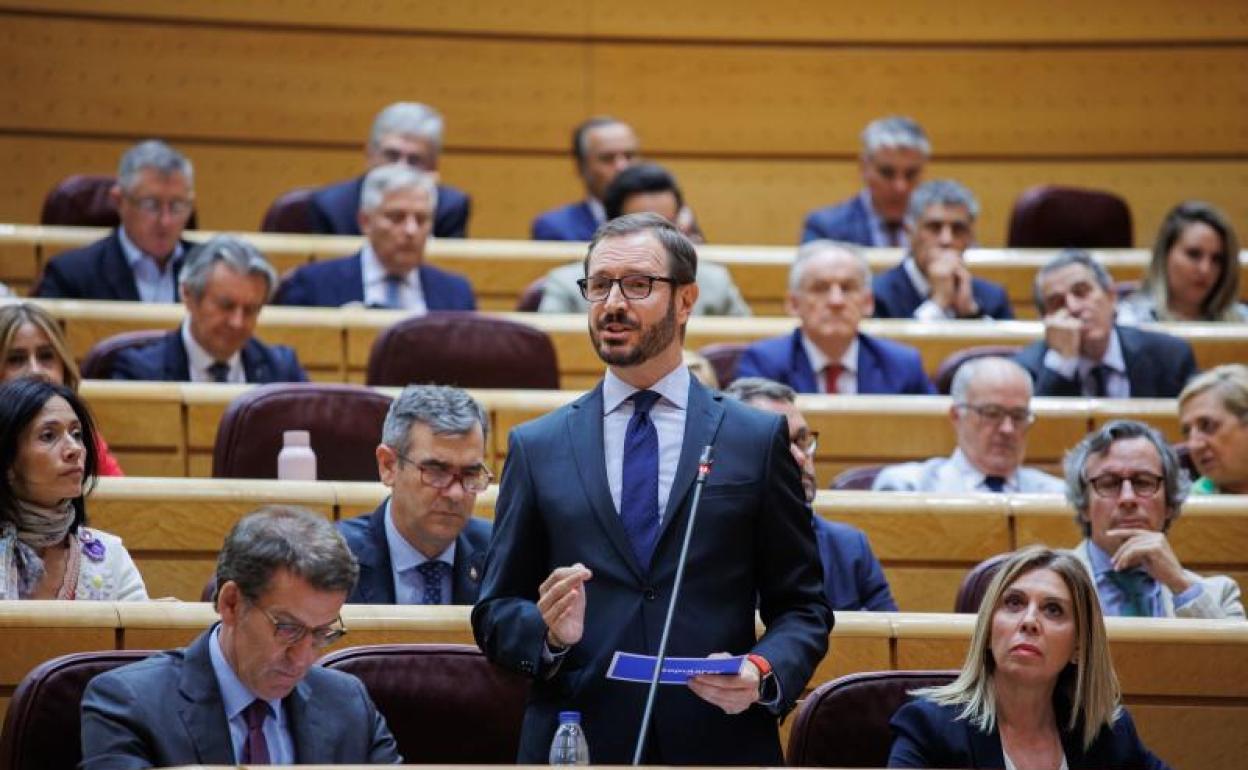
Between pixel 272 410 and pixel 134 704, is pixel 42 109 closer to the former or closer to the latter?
pixel 272 410

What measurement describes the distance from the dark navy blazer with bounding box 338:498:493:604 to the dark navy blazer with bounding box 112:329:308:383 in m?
1.07

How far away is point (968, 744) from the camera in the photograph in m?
2.43

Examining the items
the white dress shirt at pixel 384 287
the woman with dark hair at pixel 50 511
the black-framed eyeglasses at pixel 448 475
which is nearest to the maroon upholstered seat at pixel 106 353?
the white dress shirt at pixel 384 287

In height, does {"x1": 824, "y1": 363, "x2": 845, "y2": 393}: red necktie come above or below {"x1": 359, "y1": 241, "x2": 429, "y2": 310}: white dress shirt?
below

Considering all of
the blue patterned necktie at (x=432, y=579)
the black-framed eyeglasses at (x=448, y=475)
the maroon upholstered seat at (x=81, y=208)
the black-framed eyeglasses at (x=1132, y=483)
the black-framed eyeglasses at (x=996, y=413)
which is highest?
the maroon upholstered seat at (x=81, y=208)

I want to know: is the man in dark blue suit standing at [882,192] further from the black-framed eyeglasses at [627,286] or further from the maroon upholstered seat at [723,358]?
the black-framed eyeglasses at [627,286]

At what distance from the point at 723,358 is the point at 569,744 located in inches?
88.3

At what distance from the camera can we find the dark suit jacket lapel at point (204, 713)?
2197 millimetres

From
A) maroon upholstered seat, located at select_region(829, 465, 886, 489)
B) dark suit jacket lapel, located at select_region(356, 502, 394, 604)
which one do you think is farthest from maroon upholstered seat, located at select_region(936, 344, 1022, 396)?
dark suit jacket lapel, located at select_region(356, 502, 394, 604)

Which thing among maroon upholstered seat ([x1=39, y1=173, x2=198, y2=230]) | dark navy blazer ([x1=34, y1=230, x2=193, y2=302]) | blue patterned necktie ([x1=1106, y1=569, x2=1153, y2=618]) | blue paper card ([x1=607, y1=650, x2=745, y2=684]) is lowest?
blue patterned necktie ([x1=1106, y1=569, x2=1153, y2=618])

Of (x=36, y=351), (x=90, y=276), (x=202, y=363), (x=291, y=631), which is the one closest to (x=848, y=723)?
(x=291, y=631)

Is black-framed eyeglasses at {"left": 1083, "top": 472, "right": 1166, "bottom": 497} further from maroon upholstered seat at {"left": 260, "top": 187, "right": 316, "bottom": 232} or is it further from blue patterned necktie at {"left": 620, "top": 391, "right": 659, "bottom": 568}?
maroon upholstered seat at {"left": 260, "top": 187, "right": 316, "bottom": 232}

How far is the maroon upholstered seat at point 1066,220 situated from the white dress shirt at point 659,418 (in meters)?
3.49

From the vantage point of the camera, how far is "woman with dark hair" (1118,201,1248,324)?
15.7ft
